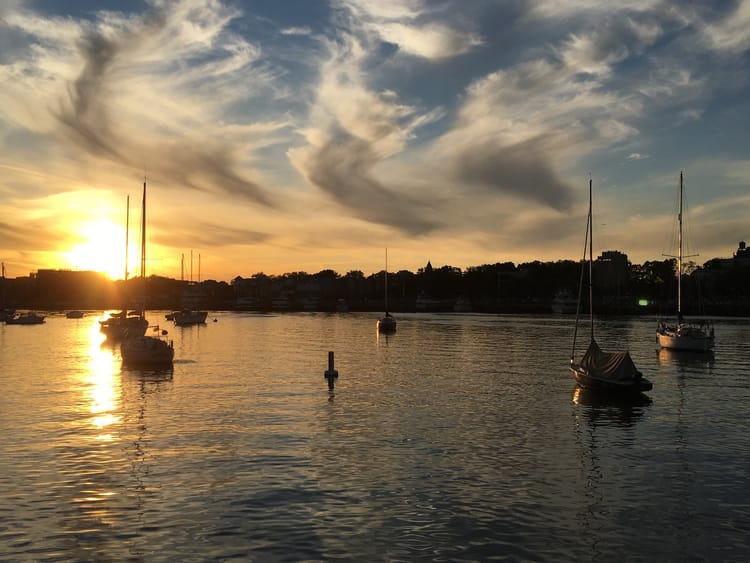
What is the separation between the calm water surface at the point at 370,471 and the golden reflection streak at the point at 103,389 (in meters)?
0.32

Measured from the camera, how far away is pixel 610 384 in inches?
1752

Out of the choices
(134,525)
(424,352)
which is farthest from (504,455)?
(424,352)

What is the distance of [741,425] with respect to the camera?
35.9 metres

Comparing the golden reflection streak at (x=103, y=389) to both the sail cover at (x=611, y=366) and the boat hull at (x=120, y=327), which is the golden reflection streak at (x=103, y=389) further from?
the sail cover at (x=611, y=366)

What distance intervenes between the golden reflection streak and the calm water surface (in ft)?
1.04

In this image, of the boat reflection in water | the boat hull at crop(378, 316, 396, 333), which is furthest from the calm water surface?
the boat hull at crop(378, 316, 396, 333)

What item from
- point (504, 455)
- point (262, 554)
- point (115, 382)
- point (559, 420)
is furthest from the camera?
point (115, 382)

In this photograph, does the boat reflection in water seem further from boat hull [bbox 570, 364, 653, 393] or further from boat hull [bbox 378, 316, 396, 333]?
boat hull [bbox 378, 316, 396, 333]

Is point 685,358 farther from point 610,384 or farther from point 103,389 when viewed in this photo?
point 103,389

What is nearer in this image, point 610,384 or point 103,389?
point 610,384

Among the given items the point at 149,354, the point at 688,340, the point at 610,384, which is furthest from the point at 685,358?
the point at 149,354

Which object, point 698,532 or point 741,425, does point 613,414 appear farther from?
point 698,532

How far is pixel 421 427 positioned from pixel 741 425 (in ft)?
56.9

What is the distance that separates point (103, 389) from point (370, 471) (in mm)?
31148
